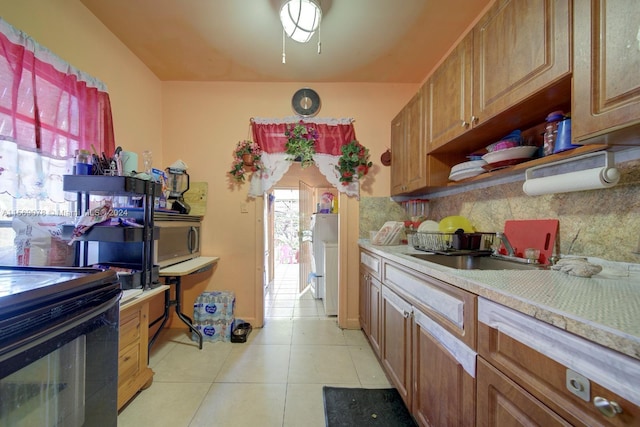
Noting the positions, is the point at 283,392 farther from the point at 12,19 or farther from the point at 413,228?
the point at 12,19

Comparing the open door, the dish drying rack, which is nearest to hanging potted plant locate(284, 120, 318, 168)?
the open door

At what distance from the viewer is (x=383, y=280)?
1.71 meters

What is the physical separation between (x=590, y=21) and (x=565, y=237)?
853 millimetres

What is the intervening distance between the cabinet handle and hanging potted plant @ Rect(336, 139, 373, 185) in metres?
2.03

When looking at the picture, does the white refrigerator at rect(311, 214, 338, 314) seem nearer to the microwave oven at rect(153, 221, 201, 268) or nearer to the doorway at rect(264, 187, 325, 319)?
the doorway at rect(264, 187, 325, 319)

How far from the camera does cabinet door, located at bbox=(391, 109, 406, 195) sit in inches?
83.9

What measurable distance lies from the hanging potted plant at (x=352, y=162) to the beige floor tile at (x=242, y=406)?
1781 mm

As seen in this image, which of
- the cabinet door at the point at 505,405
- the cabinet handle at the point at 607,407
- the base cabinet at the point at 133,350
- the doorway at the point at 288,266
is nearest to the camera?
the cabinet handle at the point at 607,407

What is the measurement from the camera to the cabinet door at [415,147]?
1.78 m

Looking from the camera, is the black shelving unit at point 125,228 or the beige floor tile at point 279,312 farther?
the beige floor tile at point 279,312

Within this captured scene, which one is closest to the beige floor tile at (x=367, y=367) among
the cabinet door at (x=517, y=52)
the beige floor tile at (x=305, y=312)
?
the beige floor tile at (x=305, y=312)

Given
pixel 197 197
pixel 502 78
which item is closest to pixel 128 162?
pixel 197 197

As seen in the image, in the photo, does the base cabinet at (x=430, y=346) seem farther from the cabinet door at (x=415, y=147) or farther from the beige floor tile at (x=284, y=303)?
the beige floor tile at (x=284, y=303)

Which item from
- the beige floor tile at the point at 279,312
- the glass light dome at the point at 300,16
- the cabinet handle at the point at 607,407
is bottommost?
the beige floor tile at the point at 279,312
